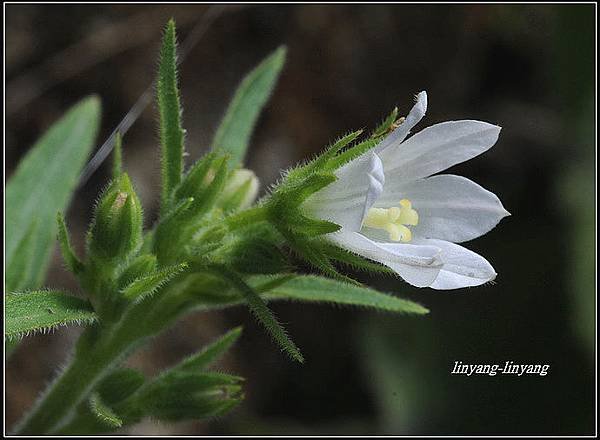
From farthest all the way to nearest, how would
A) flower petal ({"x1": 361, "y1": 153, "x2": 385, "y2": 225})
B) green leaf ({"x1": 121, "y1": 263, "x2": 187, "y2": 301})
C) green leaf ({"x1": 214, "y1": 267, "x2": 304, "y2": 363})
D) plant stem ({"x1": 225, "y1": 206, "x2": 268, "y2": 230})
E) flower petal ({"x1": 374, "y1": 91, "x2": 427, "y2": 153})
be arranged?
plant stem ({"x1": 225, "y1": 206, "x2": 268, "y2": 230}) < green leaf ({"x1": 121, "y1": 263, "x2": 187, "y2": 301}) < green leaf ({"x1": 214, "y1": 267, "x2": 304, "y2": 363}) < flower petal ({"x1": 374, "y1": 91, "x2": 427, "y2": 153}) < flower petal ({"x1": 361, "y1": 153, "x2": 385, "y2": 225})

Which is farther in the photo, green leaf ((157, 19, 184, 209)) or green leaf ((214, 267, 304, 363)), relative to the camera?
green leaf ((157, 19, 184, 209))

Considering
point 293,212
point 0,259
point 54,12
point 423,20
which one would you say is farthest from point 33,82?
point 293,212

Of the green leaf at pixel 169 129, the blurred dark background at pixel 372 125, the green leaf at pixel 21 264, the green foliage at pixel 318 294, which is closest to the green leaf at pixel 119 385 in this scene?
the green foliage at pixel 318 294

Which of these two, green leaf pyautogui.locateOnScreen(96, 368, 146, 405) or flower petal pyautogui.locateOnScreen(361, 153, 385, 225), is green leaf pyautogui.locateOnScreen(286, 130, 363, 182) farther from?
green leaf pyautogui.locateOnScreen(96, 368, 146, 405)

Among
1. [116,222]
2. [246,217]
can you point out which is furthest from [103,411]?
[246,217]

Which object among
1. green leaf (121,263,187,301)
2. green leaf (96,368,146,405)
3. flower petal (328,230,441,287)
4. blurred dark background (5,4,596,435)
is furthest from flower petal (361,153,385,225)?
blurred dark background (5,4,596,435)

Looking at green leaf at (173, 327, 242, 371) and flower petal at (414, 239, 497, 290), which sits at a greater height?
flower petal at (414, 239, 497, 290)

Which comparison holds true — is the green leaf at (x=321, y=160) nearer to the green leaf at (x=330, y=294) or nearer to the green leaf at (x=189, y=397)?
the green leaf at (x=330, y=294)

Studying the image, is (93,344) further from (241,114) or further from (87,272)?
(241,114)
